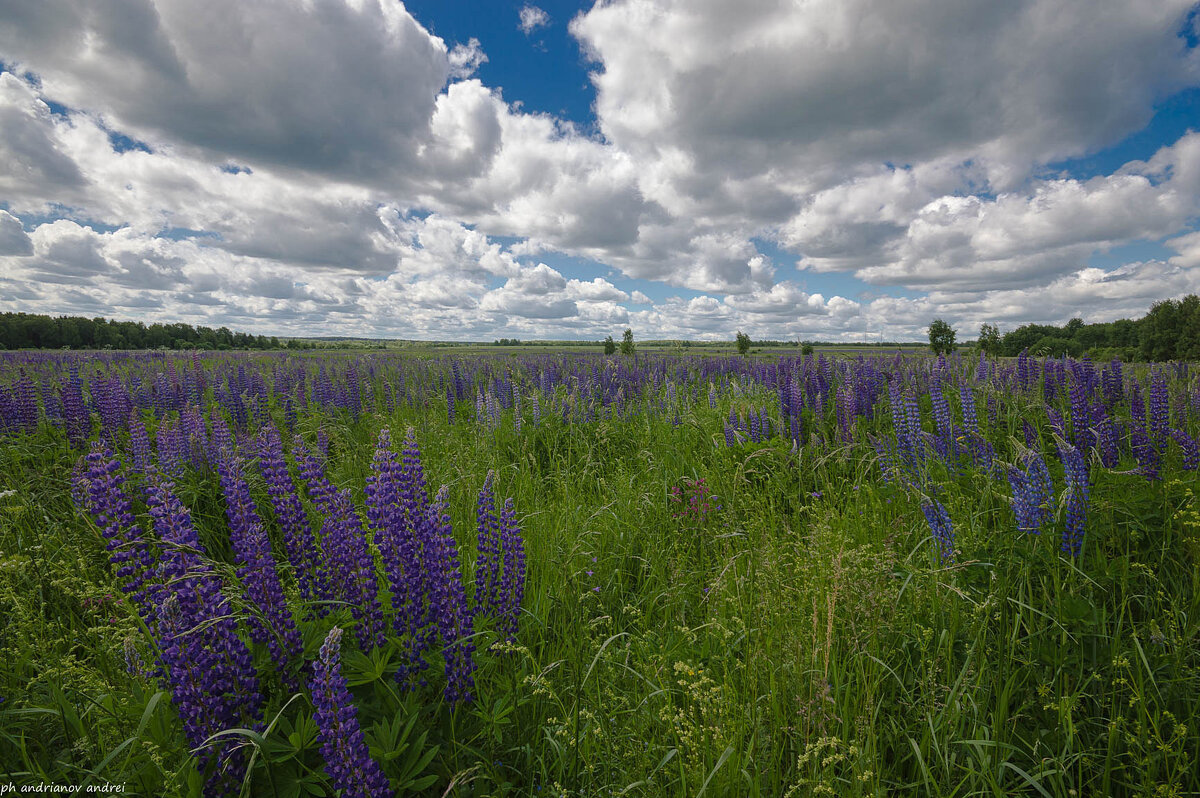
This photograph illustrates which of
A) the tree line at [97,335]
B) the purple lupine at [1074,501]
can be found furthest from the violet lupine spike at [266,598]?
the tree line at [97,335]

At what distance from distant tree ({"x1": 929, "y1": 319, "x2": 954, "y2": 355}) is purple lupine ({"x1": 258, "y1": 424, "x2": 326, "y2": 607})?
21467mm

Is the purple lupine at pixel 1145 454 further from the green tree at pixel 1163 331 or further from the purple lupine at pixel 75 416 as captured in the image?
the green tree at pixel 1163 331

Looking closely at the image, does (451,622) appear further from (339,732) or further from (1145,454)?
(1145,454)

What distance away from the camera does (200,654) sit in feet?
6.13

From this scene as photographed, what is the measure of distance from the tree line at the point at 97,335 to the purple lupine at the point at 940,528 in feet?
169

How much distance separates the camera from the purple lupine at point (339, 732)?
1675mm

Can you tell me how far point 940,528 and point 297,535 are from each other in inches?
160

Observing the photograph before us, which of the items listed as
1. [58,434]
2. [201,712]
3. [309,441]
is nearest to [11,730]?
[201,712]

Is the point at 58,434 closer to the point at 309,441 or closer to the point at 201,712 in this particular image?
the point at 309,441

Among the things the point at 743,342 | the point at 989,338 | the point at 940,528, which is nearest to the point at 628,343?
the point at 743,342

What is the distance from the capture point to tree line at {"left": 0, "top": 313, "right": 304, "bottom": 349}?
1550 inches

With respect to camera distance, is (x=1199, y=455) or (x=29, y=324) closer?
(x=1199, y=455)

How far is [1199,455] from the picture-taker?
4.15m

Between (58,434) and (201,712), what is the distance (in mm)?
7975
